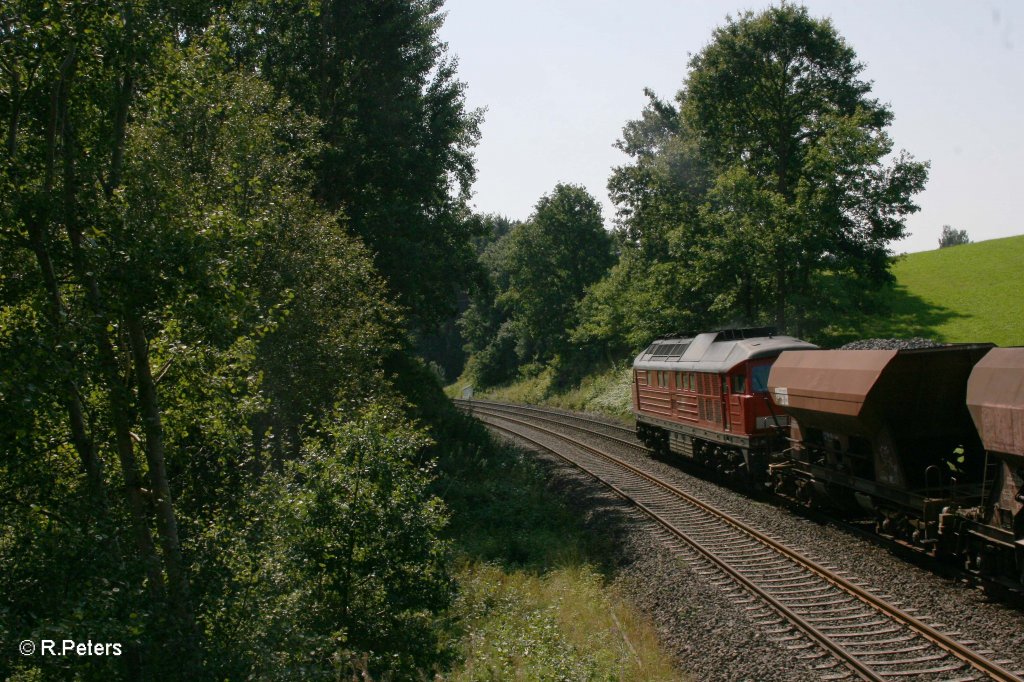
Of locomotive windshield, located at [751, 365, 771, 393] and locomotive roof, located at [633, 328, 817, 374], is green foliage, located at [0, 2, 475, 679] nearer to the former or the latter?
locomotive windshield, located at [751, 365, 771, 393]

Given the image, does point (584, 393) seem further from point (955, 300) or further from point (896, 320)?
point (955, 300)

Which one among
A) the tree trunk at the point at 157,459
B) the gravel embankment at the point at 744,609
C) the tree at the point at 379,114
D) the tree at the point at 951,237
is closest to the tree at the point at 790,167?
the tree at the point at 379,114

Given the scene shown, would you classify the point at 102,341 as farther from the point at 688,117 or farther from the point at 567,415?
the point at 567,415

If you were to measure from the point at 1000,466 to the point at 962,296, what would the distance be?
41.9 metres

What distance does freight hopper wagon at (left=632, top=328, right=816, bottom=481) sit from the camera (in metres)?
17.9

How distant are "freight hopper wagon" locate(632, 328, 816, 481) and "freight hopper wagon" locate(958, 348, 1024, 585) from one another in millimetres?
6955

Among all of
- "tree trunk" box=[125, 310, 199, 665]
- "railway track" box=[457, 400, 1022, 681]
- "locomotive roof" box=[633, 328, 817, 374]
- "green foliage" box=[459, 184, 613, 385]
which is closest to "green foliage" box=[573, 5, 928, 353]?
"locomotive roof" box=[633, 328, 817, 374]

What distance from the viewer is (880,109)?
111 ft

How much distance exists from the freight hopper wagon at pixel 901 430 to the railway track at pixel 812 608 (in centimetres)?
174

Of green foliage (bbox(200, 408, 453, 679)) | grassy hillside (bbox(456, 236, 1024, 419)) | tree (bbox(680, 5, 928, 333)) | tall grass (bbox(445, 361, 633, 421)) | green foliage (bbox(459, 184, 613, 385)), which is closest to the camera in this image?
green foliage (bbox(200, 408, 453, 679))

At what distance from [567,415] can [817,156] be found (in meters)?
19.9

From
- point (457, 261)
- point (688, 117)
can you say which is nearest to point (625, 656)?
point (457, 261)

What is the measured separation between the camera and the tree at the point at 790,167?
2736 cm

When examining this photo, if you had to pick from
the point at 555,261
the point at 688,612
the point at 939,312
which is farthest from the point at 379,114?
the point at 939,312
